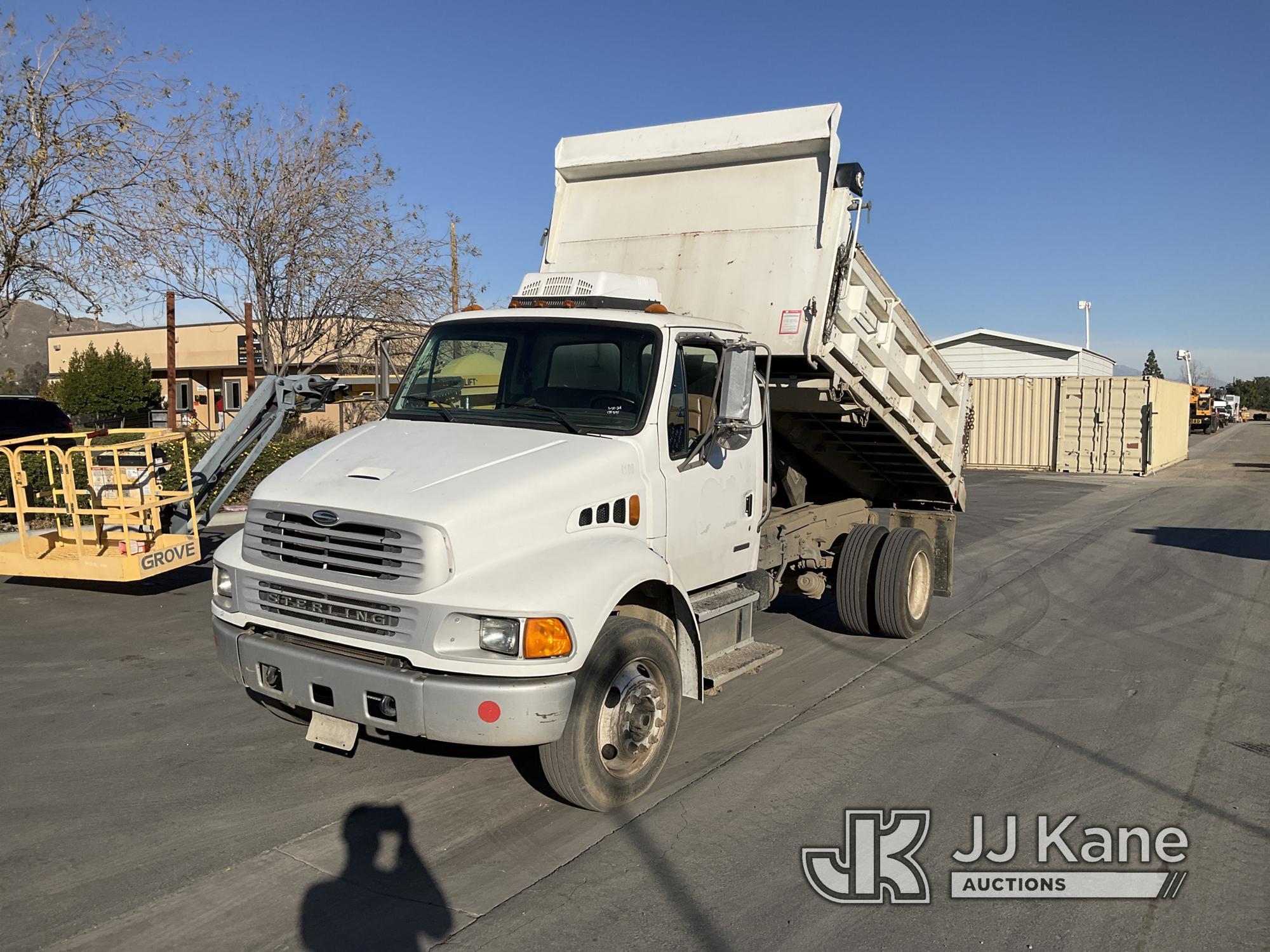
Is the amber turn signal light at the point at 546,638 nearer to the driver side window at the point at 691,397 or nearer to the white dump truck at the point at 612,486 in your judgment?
the white dump truck at the point at 612,486

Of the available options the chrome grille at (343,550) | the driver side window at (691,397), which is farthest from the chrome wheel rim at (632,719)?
the driver side window at (691,397)

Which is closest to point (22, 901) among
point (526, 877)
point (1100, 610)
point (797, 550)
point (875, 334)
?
point (526, 877)

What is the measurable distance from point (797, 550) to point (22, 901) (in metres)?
5.48

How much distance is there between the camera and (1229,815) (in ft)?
15.9

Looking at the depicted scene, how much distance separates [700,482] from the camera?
5.57 metres

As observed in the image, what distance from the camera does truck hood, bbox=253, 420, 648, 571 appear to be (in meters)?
4.27

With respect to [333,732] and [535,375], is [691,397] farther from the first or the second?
[333,732]

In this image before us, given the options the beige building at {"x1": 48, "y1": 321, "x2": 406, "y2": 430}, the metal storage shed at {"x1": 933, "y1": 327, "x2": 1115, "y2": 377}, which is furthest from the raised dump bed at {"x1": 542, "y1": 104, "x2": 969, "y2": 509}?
the metal storage shed at {"x1": 933, "y1": 327, "x2": 1115, "y2": 377}

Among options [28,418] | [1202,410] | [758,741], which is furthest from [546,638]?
[1202,410]

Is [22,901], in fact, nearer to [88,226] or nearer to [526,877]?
[526,877]

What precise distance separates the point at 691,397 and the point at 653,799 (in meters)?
2.18

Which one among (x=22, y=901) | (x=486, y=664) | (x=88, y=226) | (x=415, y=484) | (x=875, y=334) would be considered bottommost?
(x=22, y=901)

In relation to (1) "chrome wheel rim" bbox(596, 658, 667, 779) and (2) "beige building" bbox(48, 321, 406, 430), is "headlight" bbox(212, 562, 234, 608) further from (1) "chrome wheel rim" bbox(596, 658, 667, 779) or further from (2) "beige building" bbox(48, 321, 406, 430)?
(2) "beige building" bbox(48, 321, 406, 430)

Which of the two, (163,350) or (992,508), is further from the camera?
(163,350)
